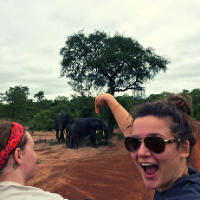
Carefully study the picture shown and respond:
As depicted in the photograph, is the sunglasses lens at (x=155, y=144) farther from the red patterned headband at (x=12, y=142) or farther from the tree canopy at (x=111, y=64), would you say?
the tree canopy at (x=111, y=64)

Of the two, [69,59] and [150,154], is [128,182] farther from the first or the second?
[69,59]

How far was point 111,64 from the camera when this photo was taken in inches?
490

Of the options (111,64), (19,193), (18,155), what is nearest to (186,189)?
(19,193)

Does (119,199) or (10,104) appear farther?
(10,104)

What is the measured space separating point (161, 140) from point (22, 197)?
0.93m

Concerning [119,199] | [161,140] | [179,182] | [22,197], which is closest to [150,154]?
[161,140]

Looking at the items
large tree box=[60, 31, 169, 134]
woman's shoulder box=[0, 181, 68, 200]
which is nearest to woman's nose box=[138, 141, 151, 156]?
woman's shoulder box=[0, 181, 68, 200]

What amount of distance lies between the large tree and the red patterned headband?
11.5 metres

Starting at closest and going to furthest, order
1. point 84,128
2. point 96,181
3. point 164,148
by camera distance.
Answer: point 164,148, point 96,181, point 84,128

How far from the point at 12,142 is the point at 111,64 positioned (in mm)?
11778

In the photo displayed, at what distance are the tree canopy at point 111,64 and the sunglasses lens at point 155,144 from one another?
11.7 meters

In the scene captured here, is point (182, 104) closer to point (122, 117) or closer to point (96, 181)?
point (122, 117)

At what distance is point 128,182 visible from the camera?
4270mm

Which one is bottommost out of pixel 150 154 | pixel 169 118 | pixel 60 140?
pixel 60 140
